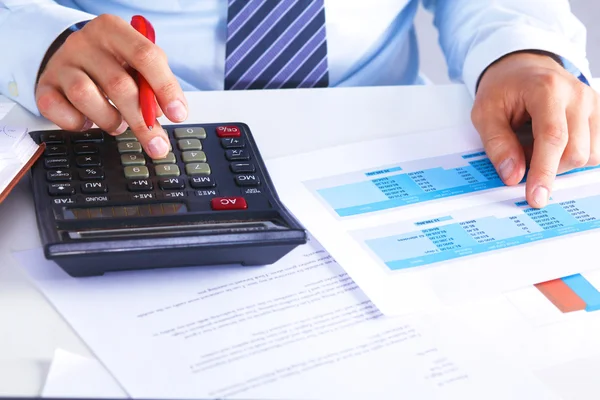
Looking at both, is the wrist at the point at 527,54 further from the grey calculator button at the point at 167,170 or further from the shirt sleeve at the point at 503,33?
the grey calculator button at the point at 167,170

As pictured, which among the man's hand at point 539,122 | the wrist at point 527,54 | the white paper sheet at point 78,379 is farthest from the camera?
the wrist at point 527,54

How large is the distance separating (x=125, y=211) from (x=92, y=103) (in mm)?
114

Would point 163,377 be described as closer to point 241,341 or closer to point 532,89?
point 241,341

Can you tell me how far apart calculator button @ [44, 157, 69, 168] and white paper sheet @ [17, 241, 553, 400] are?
6cm

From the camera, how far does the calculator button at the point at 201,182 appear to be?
19.0 inches

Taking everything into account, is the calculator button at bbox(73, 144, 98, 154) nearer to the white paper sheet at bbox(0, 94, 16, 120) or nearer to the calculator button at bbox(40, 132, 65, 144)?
the calculator button at bbox(40, 132, 65, 144)

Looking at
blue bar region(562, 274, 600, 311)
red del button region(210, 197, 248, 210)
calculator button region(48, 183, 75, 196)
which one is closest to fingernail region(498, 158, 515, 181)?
blue bar region(562, 274, 600, 311)

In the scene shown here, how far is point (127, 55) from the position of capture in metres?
0.52

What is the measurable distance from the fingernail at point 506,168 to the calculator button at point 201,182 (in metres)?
0.24

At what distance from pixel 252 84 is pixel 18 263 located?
0.35 meters

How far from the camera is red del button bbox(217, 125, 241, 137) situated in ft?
1.78

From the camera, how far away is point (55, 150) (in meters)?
0.50

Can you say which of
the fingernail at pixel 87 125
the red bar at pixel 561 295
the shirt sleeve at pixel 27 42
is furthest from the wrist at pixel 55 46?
the red bar at pixel 561 295

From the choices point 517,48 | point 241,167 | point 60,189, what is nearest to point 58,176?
point 60,189
